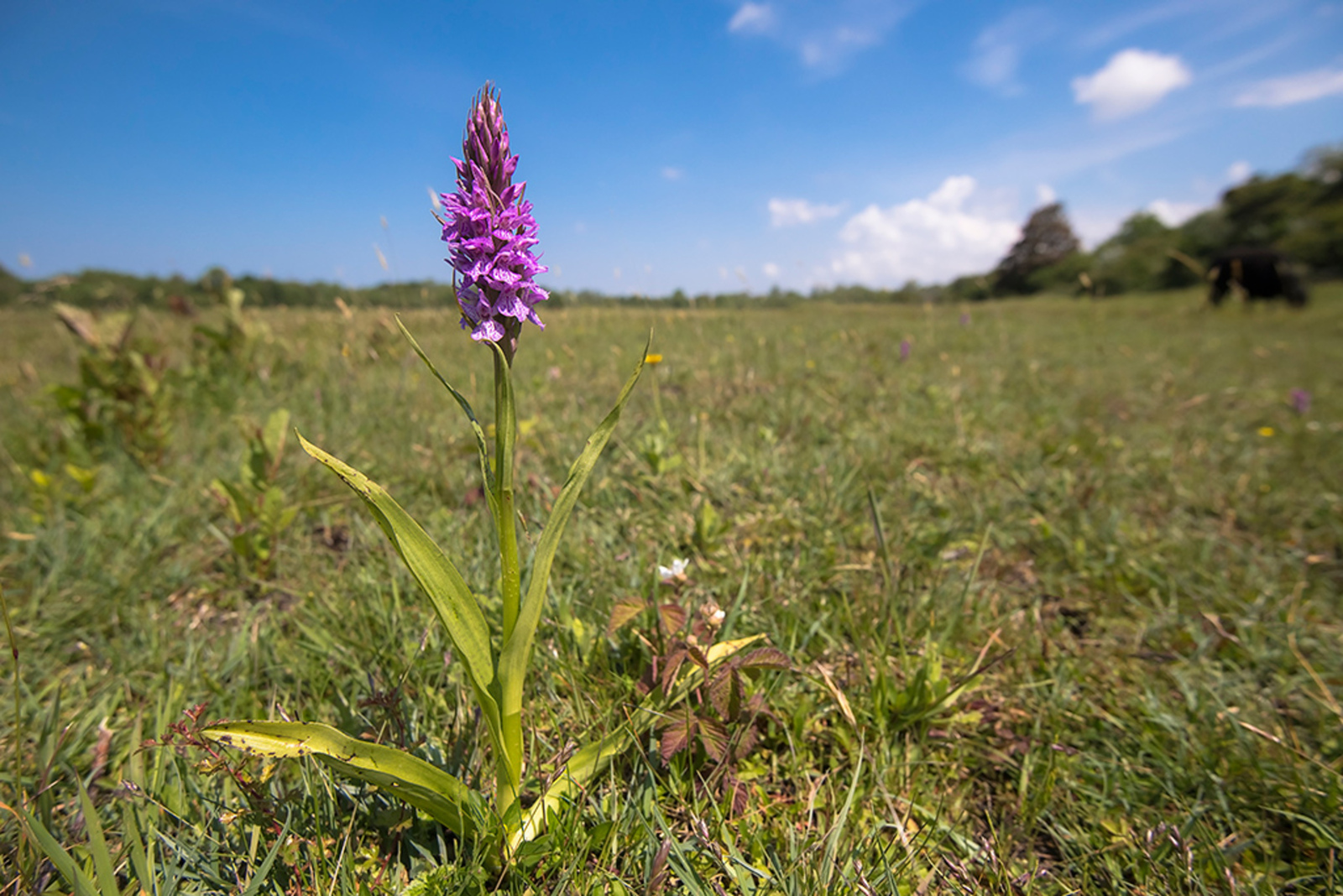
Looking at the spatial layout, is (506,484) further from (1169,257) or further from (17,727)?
(1169,257)

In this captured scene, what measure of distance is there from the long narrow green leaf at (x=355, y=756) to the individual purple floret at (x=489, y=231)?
2.41 feet

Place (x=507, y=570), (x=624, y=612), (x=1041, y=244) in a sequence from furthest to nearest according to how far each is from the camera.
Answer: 1. (x=1041, y=244)
2. (x=624, y=612)
3. (x=507, y=570)

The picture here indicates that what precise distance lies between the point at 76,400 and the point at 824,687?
4.12 m

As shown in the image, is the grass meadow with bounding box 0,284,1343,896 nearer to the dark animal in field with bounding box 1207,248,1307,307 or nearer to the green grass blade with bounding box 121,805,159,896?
the green grass blade with bounding box 121,805,159,896

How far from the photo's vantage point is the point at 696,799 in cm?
127

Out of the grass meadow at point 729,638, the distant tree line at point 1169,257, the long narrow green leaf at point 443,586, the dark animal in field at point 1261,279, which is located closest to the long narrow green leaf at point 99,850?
the grass meadow at point 729,638

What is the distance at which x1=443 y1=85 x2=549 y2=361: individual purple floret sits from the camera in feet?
3.05

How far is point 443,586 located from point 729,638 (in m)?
0.92

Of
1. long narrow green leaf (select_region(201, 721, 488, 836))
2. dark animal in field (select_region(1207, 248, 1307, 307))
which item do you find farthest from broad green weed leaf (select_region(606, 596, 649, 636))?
dark animal in field (select_region(1207, 248, 1307, 307))

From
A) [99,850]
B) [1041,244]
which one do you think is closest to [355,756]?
[99,850]

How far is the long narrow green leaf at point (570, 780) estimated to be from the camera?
1.15 meters

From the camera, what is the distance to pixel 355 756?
1012mm

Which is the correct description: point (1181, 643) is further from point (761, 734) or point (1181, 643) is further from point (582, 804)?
point (582, 804)

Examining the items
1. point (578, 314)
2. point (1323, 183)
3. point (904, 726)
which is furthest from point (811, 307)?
point (1323, 183)
